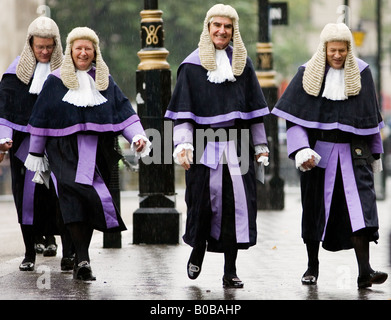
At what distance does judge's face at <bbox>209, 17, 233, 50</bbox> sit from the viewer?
8586mm

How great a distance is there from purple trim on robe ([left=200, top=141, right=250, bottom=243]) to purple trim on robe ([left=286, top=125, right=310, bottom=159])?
0.43 meters

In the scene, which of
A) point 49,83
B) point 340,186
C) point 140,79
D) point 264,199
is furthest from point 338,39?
point 264,199

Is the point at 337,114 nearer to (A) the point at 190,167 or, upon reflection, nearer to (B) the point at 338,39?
(B) the point at 338,39

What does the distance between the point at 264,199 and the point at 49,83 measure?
8821 mm

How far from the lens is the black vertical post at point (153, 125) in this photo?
11.5 m

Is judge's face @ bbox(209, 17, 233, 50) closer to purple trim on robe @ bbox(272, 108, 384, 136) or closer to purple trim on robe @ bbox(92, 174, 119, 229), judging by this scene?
purple trim on robe @ bbox(272, 108, 384, 136)

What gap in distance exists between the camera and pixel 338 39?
8422mm

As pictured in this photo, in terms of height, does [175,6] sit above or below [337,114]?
above

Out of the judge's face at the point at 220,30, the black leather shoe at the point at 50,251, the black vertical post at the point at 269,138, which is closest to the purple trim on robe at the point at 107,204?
the judge's face at the point at 220,30

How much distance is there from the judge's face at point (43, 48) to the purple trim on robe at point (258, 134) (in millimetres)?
2026

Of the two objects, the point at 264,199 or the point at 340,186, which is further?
the point at 264,199

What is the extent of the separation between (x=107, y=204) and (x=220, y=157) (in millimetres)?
986

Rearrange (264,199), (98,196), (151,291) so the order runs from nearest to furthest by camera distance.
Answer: (151,291) < (98,196) < (264,199)
